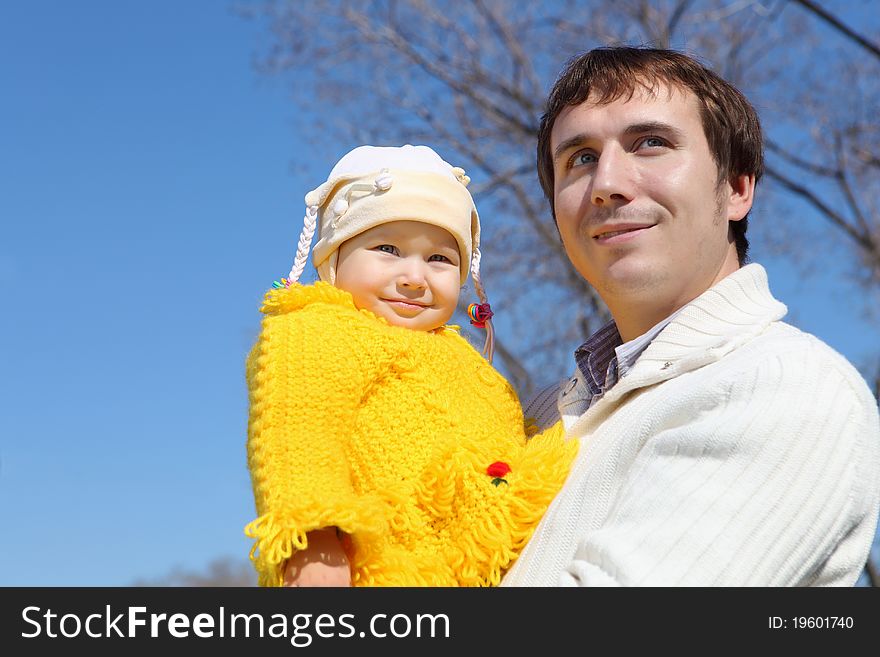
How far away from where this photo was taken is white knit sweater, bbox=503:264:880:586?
1.78 m

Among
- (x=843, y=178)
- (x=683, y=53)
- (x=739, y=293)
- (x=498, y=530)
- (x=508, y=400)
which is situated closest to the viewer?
(x=498, y=530)

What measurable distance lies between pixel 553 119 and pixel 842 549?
147cm

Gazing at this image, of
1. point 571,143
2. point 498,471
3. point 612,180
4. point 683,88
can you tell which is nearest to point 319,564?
point 498,471

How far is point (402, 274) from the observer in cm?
250

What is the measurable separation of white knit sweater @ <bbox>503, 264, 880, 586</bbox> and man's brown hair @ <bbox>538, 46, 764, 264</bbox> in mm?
627

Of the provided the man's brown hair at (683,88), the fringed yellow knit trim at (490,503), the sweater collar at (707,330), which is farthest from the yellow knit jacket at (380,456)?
the man's brown hair at (683,88)

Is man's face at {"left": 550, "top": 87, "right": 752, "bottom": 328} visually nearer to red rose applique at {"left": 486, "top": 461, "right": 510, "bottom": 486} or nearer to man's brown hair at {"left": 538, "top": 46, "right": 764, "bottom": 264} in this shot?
man's brown hair at {"left": 538, "top": 46, "right": 764, "bottom": 264}

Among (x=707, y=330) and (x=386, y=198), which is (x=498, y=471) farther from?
(x=386, y=198)

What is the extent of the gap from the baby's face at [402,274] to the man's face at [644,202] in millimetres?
361

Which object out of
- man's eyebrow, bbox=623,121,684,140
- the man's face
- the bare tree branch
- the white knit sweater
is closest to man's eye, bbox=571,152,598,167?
the man's face

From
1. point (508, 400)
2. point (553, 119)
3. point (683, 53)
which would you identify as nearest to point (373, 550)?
point (508, 400)

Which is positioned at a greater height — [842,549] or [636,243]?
[636,243]

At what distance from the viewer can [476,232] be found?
288 centimetres
